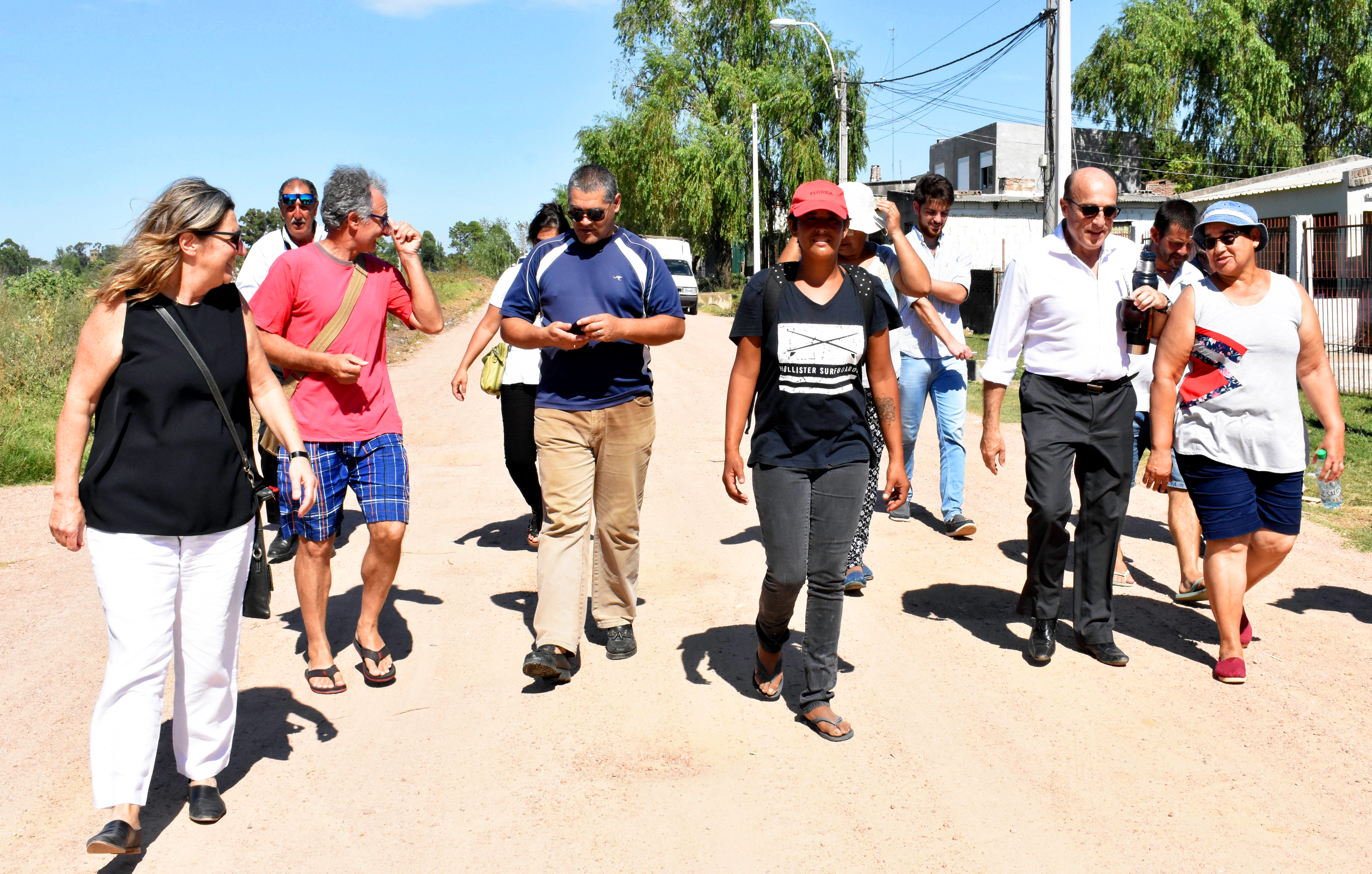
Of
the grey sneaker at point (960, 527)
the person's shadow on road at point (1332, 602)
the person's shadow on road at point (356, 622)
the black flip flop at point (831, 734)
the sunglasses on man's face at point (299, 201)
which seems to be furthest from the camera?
the grey sneaker at point (960, 527)

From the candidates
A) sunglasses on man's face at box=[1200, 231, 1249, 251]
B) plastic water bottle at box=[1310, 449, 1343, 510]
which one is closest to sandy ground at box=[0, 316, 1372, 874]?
plastic water bottle at box=[1310, 449, 1343, 510]

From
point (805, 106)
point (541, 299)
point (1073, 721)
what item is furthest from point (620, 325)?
point (805, 106)

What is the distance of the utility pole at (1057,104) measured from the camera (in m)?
13.5

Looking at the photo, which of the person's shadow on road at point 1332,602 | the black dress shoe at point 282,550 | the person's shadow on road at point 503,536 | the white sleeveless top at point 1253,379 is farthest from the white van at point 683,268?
the white sleeveless top at point 1253,379

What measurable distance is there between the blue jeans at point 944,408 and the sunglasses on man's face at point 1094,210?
87.2 inches

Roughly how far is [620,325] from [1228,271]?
8.47ft

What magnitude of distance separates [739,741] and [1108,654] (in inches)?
73.0

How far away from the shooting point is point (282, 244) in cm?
670

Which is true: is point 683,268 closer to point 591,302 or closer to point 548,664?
point 591,302

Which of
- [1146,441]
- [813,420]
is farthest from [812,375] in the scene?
[1146,441]

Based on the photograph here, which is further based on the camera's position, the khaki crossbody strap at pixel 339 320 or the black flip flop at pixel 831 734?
the khaki crossbody strap at pixel 339 320

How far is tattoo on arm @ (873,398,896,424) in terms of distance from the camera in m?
Result: 4.37

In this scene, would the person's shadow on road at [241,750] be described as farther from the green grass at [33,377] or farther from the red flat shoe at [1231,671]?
the green grass at [33,377]

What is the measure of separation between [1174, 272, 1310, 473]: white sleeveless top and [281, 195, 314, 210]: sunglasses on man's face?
468 cm
